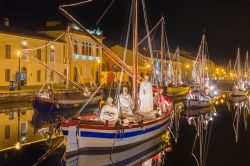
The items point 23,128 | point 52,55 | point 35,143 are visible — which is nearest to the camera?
point 35,143

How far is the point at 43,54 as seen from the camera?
2242 inches

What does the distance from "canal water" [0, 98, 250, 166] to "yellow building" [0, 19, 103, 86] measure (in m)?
15.7

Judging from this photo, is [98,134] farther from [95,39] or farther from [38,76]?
[38,76]

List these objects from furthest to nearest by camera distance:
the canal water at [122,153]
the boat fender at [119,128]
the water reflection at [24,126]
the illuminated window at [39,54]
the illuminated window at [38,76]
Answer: the illuminated window at [39,54] → the illuminated window at [38,76] → the water reflection at [24,126] → the boat fender at [119,128] → the canal water at [122,153]

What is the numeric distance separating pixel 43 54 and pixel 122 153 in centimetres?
4194

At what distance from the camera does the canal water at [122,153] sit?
1717cm

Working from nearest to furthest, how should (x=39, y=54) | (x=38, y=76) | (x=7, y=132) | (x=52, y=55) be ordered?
(x=7, y=132) < (x=38, y=76) < (x=39, y=54) < (x=52, y=55)

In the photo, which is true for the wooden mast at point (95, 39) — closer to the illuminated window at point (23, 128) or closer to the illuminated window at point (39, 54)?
the illuminated window at point (23, 128)

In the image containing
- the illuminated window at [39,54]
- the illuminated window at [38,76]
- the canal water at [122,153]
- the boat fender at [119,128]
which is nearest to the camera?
the canal water at [122,153]

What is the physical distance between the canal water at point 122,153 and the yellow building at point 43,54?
15.7 metres

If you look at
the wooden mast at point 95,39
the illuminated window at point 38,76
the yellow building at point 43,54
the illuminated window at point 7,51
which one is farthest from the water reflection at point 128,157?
the illuminated window at point 38,76

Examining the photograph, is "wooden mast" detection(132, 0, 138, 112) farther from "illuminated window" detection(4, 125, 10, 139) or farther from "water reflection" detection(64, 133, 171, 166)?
"illuminated window" detection(4, 125, 10, 139)

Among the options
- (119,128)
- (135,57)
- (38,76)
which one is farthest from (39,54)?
(119,128)

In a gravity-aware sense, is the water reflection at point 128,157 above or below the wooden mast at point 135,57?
below
